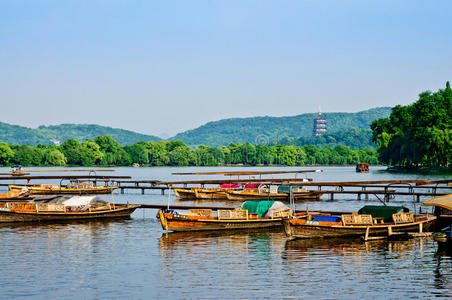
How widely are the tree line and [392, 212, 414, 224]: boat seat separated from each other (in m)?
108

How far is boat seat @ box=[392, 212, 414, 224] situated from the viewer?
45.4 m

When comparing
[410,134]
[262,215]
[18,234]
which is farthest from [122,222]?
[410,134]

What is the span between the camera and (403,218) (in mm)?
45844

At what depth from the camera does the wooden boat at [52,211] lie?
2186 inches

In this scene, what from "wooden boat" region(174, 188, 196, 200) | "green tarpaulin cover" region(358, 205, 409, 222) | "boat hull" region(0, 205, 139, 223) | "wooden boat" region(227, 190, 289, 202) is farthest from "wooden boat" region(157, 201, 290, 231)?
"wooden boat" region(174, 188, 196, 200)

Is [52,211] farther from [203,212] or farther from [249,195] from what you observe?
[249,195]

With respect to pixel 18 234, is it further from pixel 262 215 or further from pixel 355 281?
pixel 355 281

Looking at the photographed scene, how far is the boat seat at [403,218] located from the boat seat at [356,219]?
2192 mm

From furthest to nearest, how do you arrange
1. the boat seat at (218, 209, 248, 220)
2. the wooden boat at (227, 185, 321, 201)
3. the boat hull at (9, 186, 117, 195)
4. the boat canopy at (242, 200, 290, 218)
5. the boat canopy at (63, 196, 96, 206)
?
the boat hull at (9, 186, 117, 195) → the wooden boat at (227, 185, 321, 201) → the boat canopy at (63, 196, 96, 206) → the boat canopy at (242, 200, 290, 218) → the boat seat at (218, 209, 248, 220)

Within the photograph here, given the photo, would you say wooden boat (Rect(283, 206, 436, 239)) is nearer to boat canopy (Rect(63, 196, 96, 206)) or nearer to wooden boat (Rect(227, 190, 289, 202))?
boat canopy (Rect(63, 196, 96, 206))

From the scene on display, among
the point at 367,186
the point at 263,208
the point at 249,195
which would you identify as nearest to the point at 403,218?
the point at 263,208

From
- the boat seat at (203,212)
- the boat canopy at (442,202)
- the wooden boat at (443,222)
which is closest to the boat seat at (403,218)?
the wooden boat at (443,222)

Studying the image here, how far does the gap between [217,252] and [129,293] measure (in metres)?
11.7

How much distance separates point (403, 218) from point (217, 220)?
14.6m
